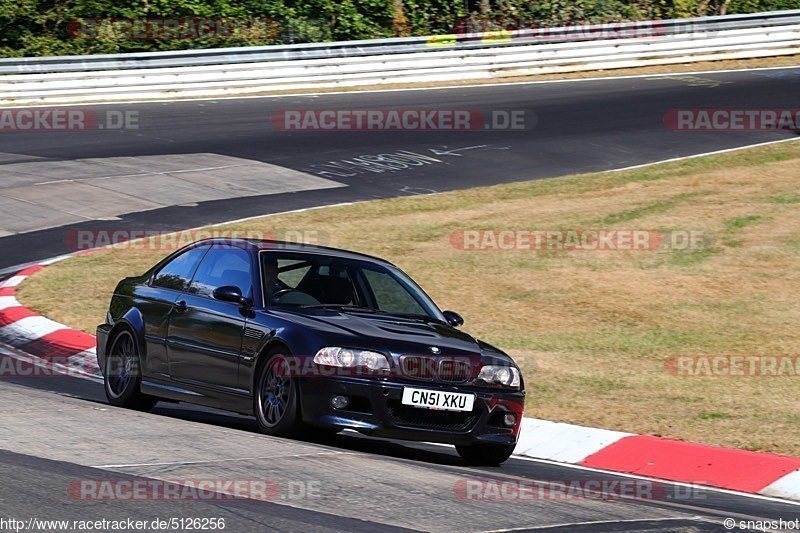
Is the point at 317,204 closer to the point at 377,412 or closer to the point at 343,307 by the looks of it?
the point at 343,307

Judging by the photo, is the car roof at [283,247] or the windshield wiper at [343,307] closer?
the windshield wiper at [343,307]

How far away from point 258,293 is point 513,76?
22.5 m

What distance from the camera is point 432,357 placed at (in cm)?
827

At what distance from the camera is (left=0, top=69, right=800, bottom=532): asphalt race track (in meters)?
6.28

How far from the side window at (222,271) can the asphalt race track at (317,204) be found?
1015mm

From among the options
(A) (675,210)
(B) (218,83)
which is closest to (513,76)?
(B) (218,83)

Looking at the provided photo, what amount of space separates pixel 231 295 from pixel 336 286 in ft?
2.81

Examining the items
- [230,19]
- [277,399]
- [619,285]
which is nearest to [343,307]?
[277,399]

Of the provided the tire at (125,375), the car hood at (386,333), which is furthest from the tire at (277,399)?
the tire at (125,375)

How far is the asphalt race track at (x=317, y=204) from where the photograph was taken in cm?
628

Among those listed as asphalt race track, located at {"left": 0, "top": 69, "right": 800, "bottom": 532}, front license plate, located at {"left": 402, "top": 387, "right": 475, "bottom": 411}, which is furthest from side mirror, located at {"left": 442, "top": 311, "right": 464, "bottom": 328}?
front license plate, located at {"left": 402, "top": 387, "right": 475, "bottom": 411}

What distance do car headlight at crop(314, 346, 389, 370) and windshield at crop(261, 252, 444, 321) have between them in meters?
0.84

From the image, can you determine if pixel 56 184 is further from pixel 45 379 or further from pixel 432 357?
pixel 432 357

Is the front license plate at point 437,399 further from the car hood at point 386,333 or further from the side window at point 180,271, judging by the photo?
the side window at point 180,271
